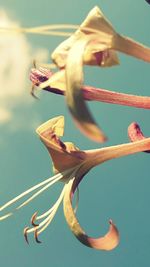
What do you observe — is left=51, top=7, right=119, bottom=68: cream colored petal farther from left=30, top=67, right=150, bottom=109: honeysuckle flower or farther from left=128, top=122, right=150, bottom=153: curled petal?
left=128, top=122, right=150, bottom=153: curled petal

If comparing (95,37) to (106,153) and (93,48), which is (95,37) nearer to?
(93,48)

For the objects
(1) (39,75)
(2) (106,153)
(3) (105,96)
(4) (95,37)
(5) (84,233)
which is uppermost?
(4) (95,37)

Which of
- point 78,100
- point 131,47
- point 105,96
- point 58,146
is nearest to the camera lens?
point 78,100

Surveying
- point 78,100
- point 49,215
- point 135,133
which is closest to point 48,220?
point 49,215

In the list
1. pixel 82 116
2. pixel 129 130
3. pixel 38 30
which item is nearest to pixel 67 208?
pixel 129 130

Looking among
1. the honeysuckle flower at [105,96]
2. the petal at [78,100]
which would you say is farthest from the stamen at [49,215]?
the petal at [78,100]

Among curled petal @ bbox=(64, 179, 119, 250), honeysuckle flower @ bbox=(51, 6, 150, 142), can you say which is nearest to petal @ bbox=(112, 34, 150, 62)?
honeysuckle flower @ bbox=(51, 6, 150, 142)
